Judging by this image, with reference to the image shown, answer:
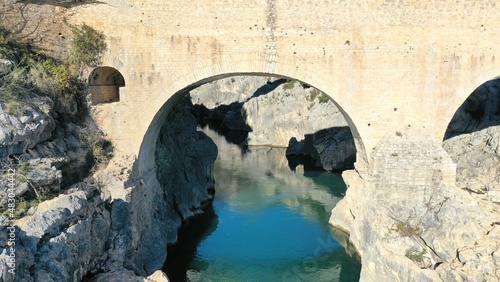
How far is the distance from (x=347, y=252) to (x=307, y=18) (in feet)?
23.6

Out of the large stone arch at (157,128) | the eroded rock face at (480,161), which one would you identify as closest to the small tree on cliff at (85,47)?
the large stone arch at (157,128)

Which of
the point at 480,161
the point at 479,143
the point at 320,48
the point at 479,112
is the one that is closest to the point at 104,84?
the point at 320,48

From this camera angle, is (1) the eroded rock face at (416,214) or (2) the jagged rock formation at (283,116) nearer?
(1) the eroded rock face at (416,214)

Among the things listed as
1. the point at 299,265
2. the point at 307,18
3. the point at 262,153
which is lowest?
the point at 299,265

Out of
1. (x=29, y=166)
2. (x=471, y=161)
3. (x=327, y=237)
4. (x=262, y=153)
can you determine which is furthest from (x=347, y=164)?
(x=29, y=166)

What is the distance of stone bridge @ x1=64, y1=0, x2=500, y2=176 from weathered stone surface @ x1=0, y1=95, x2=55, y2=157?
179 cm

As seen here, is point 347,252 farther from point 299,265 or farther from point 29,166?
point 29,166

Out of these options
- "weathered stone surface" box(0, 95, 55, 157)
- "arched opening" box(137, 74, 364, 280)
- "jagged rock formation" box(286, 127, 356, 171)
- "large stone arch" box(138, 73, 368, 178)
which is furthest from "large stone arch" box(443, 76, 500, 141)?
"weathered stone surface" box(0, 95, 55, 157)

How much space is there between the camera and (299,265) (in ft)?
39.8

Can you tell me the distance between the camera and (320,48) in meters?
9.87

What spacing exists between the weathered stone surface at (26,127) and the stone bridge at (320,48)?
1793mm

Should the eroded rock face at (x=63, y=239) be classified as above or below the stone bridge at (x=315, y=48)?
below

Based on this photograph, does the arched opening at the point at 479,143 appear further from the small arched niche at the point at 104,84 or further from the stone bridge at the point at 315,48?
the small arched niche at the point at 104,84

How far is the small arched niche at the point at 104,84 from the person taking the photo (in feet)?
35.2
